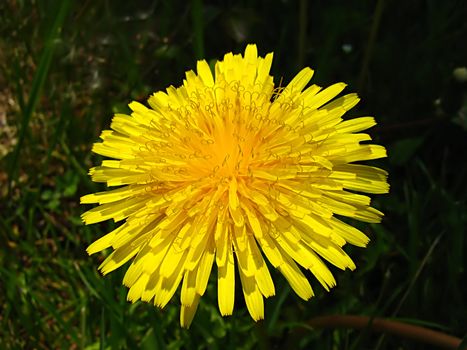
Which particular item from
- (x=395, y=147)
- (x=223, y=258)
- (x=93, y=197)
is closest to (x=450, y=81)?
(x=395, y=147)

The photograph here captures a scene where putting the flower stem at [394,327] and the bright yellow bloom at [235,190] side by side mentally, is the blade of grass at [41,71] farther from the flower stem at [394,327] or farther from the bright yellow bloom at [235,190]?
the flower stem at [394,327]

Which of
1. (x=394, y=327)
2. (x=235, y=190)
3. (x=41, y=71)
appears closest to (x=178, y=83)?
(x=41, y=71)

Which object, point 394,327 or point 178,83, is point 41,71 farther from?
point 394,327

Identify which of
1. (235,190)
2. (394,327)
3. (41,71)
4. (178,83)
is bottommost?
Answer: (394,327)

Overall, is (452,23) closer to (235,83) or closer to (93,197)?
(235,83)

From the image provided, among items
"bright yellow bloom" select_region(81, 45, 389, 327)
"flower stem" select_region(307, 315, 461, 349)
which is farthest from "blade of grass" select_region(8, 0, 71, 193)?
"flower stem" select_region(307, 315, 461, 349)

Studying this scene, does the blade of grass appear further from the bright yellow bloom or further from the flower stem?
the flower stem
